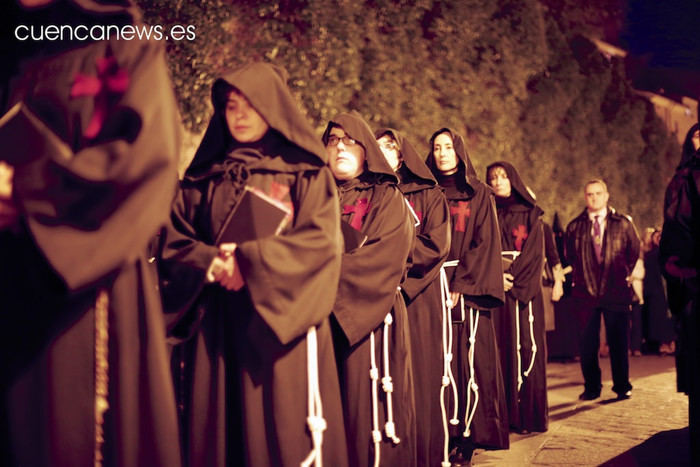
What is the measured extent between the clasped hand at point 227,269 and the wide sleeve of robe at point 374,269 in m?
0.90

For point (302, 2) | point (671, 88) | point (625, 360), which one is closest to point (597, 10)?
point (302, 2)

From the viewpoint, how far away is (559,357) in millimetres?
14000

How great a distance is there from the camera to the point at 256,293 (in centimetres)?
319

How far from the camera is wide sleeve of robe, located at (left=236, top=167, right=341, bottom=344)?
3191 mm

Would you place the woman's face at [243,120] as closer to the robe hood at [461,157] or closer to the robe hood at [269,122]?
the robe hood at [269,122]

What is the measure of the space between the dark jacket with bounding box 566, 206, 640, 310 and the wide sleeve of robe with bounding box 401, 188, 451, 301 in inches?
183

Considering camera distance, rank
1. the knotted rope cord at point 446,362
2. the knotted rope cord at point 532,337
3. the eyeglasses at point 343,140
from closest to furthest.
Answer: the eyeglasses at point 343,140 < the knotted rope cord at point 446,362 < the knotted rope cord at point 532,337

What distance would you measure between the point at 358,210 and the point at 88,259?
2.47m

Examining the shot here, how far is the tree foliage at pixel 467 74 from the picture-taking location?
10.0m

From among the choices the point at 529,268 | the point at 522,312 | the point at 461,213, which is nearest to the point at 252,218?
the point at 461,213

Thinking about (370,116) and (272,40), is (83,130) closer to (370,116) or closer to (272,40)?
(272,40)

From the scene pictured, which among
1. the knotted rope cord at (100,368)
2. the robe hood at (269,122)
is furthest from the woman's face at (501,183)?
the knotted rope cord at (100,368)

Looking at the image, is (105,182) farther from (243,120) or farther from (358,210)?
(358,210)

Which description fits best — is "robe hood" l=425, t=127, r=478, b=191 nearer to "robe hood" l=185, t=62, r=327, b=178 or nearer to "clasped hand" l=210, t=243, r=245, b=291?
"robe hood" l=185, t=62, r=327, b=178
